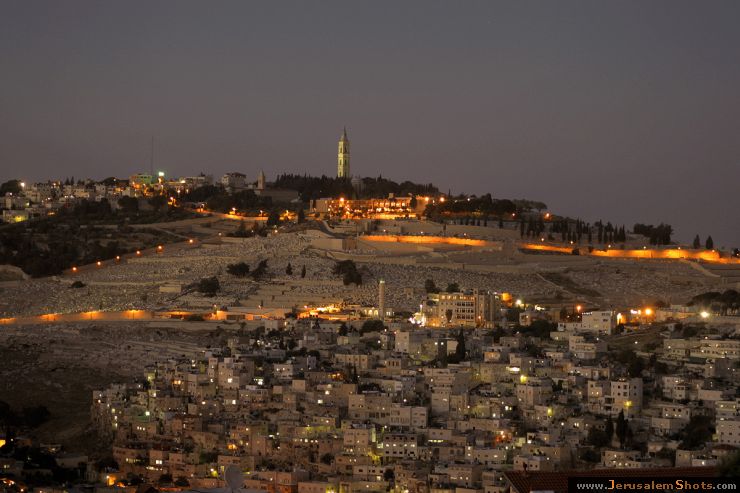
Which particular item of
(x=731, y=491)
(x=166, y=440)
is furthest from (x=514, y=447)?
(x=731, y=491)

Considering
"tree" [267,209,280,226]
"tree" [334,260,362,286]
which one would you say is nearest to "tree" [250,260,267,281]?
"tree" [334,260,362,286]

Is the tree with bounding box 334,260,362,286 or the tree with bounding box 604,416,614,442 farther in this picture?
the tree with bounding box 334,260,362,286

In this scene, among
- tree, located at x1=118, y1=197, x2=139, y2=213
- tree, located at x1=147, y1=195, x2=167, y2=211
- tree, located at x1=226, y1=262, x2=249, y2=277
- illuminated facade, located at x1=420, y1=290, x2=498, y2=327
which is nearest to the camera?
illuminated facade, located at x1=420, y1=290, x2=498, y2=327

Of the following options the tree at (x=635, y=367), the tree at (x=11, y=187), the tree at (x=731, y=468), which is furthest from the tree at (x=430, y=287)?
the tree at (x=11, y=187)

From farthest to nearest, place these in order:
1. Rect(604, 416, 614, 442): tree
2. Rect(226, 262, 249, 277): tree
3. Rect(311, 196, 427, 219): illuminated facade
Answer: Rect(311, 196, 427, 219): illuminated facade, Rect(226, 262, 249, 277): tree, Rect(604, 416, 614, 442): tree

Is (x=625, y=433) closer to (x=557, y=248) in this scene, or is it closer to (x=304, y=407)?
(x=304, y=407)

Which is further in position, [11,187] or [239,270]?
[11,187]

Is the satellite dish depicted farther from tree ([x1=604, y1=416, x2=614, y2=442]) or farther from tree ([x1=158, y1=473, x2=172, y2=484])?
tree ([x1=604, y1=416, x2=614, y2=442])

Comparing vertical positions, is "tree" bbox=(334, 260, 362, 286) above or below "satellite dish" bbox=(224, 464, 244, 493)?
below

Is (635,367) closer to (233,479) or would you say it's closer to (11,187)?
(233,479)

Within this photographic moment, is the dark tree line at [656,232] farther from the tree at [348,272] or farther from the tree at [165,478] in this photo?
the tree at [165,478]

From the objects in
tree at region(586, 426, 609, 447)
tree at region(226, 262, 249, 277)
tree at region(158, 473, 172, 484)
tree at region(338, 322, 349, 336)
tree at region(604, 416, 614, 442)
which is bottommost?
tree at region(158, 473, 172, 484)

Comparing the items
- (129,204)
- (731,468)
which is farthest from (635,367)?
(129,204)
